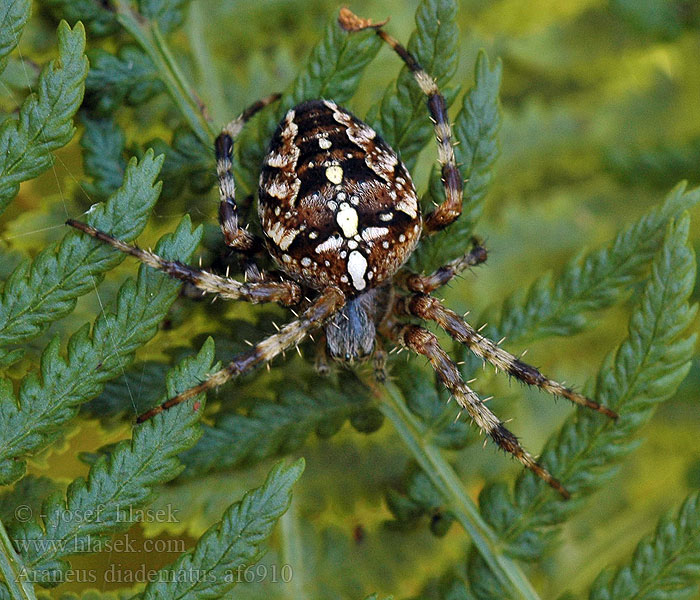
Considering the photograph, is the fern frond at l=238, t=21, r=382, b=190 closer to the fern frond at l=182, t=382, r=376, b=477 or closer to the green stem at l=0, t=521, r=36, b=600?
the fern frond at l=182, t=382, r=376, b=477

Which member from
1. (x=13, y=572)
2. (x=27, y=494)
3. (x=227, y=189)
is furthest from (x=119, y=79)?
(x=13, y=572)

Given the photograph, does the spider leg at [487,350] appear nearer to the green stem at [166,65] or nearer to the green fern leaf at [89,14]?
the green stem at [166,65]

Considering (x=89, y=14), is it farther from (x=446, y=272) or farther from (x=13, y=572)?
(x=13, y=572)

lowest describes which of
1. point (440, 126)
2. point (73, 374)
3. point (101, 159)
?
point (440, 126)

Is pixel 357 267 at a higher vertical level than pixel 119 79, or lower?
lower

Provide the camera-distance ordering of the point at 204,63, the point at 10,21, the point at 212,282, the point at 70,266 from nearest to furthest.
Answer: the point at 10,21 < the point at 70,266 < the point at 212,282 < the point at 204,63
